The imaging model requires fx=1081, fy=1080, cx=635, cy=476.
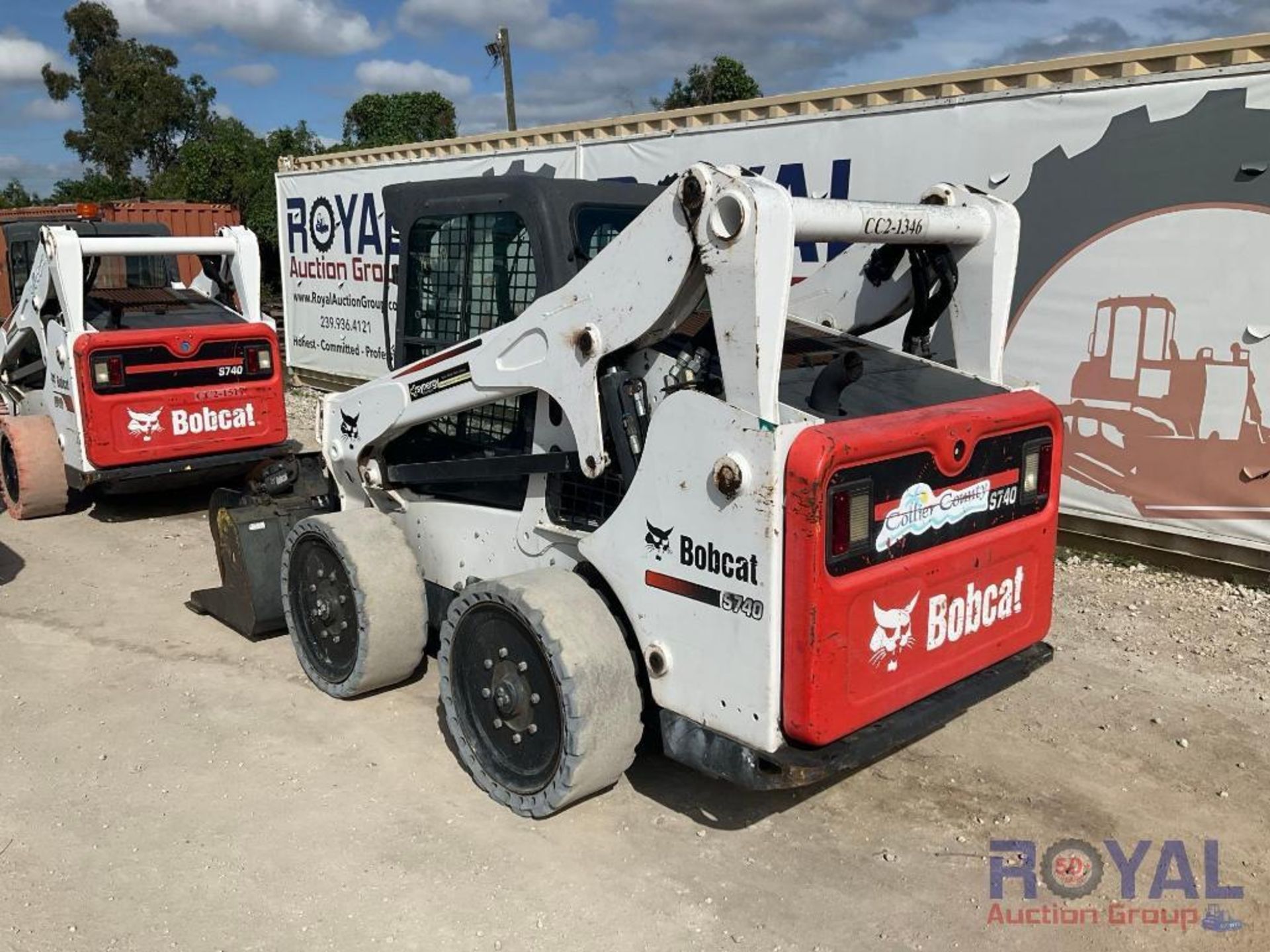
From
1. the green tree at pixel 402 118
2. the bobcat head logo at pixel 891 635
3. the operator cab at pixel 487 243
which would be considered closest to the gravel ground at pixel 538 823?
the bobcat head logo at pixel 891 635

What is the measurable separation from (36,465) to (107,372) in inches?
41.9

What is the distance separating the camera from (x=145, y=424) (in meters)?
7.62

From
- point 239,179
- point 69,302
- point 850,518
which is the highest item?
point 239,179

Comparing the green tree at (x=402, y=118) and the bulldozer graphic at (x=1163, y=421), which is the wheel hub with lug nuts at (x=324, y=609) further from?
the green tree at (x=402, y=118)

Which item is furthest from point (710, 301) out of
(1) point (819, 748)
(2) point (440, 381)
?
(2) point (440, 381)

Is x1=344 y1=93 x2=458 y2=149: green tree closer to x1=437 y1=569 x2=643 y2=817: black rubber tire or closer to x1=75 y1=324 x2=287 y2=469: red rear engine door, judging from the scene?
x1=75 y1=324 x2=287 y2=469: red rear engine door

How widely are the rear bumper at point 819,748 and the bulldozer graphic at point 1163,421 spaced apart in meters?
3.38

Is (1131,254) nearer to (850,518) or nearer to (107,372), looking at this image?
(850,518)

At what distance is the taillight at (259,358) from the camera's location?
7988 millimetres

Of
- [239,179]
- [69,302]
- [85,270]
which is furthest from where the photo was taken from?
[239,179]

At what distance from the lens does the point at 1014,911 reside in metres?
3.37

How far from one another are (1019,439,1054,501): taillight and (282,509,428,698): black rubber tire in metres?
2.51

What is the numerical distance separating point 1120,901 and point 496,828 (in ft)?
6.79

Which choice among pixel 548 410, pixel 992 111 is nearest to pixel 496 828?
pixel 548 410
